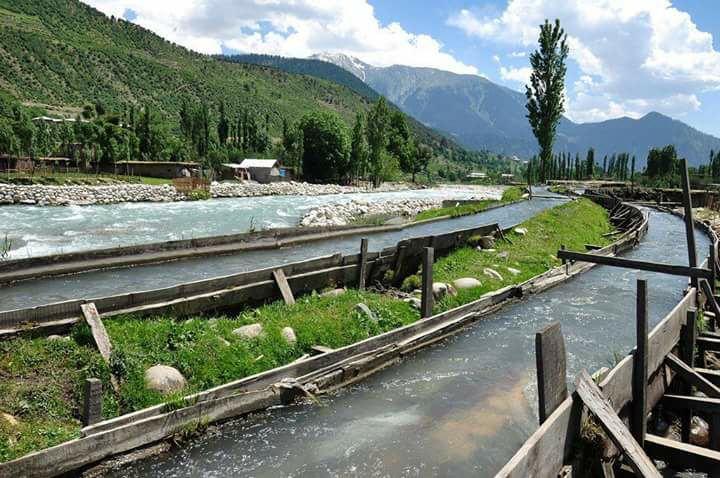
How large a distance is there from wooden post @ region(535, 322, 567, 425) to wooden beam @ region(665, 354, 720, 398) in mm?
4094

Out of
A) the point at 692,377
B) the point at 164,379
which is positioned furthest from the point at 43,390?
the point at 692,377

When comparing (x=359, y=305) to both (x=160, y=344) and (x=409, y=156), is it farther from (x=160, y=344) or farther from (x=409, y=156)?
(x=409, y=156)

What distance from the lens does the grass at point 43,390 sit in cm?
721

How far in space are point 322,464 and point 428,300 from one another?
624cm

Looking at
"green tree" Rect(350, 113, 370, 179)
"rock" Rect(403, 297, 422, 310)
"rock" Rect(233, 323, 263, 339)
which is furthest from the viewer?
"green tree" Rect(350, 113, 370, 179)

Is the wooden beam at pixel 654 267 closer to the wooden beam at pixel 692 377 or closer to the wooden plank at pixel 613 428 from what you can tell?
the wooden beam at pixel 692 377

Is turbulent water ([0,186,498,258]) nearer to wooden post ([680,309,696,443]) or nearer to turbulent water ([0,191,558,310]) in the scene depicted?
turbulent water ([0,191,558,310])

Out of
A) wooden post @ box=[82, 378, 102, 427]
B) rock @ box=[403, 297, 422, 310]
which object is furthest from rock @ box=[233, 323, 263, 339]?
rock @ box=[403, 297, 422, 310]

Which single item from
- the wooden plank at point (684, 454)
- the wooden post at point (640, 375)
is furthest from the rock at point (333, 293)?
the wooden plank at point (684, 454)

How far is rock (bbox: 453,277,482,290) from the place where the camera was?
56.3ft

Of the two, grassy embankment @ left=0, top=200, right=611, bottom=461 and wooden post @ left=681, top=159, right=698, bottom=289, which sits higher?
wooden post @ left=681, top=159, right=698, bottom=289

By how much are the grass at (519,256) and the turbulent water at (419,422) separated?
3247 millimetres

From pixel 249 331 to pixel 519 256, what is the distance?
1502cm

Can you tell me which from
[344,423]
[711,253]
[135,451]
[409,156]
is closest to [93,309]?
[135,451]
